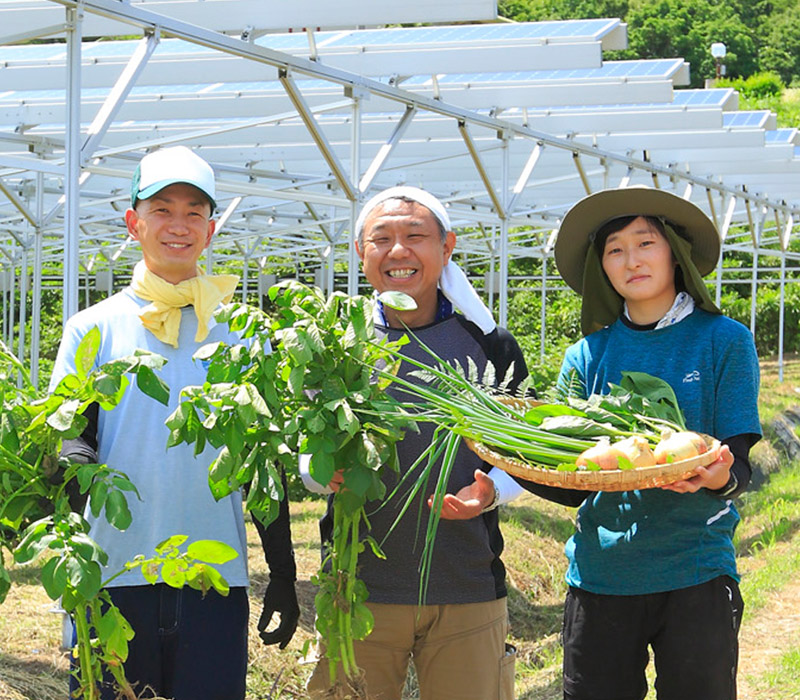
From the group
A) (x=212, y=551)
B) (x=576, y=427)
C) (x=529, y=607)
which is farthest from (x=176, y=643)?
(x=529, y=607)

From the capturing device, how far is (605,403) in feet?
7.03

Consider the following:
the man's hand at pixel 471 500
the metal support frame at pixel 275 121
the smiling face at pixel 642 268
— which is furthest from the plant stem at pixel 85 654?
the metal support frame at pixel 275 121

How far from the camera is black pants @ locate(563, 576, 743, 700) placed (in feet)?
7.16

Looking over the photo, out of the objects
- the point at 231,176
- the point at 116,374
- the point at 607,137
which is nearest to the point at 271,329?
the point at 116,374

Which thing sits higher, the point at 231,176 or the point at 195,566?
the point at 231,176

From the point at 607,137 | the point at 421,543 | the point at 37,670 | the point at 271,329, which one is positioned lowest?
the point at 37,670

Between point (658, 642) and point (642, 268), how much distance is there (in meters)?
0.78

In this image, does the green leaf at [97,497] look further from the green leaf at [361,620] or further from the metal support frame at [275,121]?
the metal support frame at [275,121]

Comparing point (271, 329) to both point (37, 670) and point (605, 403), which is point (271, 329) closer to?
point (605, 403)

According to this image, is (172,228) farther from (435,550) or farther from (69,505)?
(435,550)

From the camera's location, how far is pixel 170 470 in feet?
7.07

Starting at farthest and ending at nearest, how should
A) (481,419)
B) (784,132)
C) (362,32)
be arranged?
(784,132), (362,32), (481,419)

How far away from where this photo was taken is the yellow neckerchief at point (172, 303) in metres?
2.19

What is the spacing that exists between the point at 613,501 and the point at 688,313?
1.41ft
